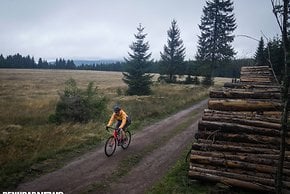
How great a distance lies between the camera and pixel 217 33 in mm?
43188

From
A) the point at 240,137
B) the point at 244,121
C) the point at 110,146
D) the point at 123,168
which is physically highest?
the point at 244,121

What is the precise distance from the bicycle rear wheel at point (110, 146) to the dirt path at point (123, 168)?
0.75ft

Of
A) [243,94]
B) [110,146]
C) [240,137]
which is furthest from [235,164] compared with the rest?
[110,146]

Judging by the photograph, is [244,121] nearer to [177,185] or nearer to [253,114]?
[253,114]

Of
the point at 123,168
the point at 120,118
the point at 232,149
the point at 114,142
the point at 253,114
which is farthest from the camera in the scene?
the point at 120,118

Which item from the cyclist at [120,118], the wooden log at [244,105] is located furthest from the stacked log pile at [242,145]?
the cyclist at [120,118]

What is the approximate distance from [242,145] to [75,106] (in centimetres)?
1170

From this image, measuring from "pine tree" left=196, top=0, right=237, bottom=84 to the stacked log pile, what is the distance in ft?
112

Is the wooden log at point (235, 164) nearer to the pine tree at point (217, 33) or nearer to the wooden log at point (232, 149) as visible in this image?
the wooden log at point (232, 149)

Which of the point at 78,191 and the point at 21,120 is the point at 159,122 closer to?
the point at 21,120

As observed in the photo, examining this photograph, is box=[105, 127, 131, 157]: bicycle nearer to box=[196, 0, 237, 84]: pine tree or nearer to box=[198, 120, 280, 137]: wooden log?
box=[198, 120, 280, 137]: wooden log

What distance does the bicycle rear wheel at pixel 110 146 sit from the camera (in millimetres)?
11648

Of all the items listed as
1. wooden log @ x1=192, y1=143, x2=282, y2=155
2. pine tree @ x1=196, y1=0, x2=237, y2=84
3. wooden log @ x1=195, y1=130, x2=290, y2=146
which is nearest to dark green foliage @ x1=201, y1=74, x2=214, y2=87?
pine tree @ x1=196, y1=0, x2=237, y2=84

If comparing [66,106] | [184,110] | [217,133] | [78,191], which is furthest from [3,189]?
[184,110]
